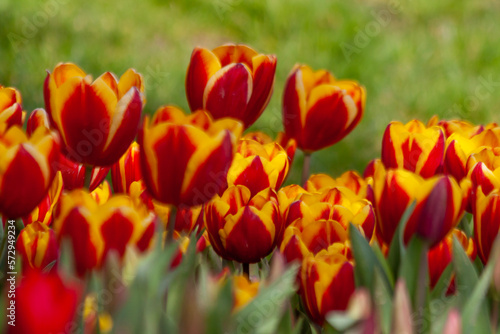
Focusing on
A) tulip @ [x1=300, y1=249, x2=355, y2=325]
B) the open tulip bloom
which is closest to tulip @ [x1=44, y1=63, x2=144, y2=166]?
the open tulip bloom

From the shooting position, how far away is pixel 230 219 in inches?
31.7

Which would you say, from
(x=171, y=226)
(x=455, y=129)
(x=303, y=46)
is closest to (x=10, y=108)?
(x=171, y=226)

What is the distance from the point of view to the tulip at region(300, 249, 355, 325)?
69cm

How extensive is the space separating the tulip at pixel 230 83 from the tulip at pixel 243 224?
0.13 m

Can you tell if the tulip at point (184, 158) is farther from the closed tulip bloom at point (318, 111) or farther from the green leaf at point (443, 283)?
the closed tulip bloom at point (318, 111)

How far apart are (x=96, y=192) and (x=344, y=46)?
2.31m

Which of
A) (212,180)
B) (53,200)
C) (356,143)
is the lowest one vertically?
(356,143)

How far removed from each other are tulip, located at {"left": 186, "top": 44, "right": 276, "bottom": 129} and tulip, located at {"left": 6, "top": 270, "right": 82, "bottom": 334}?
0.50 m

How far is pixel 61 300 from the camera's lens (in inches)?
17.4

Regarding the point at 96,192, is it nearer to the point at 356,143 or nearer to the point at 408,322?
the point at 408,322

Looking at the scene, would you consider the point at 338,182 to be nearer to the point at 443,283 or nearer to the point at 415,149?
the point at 415,149

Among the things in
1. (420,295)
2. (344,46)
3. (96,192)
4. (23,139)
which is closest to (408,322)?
(420,295)

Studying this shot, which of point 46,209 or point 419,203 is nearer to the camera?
point 419,203

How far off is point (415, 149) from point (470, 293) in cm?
25
